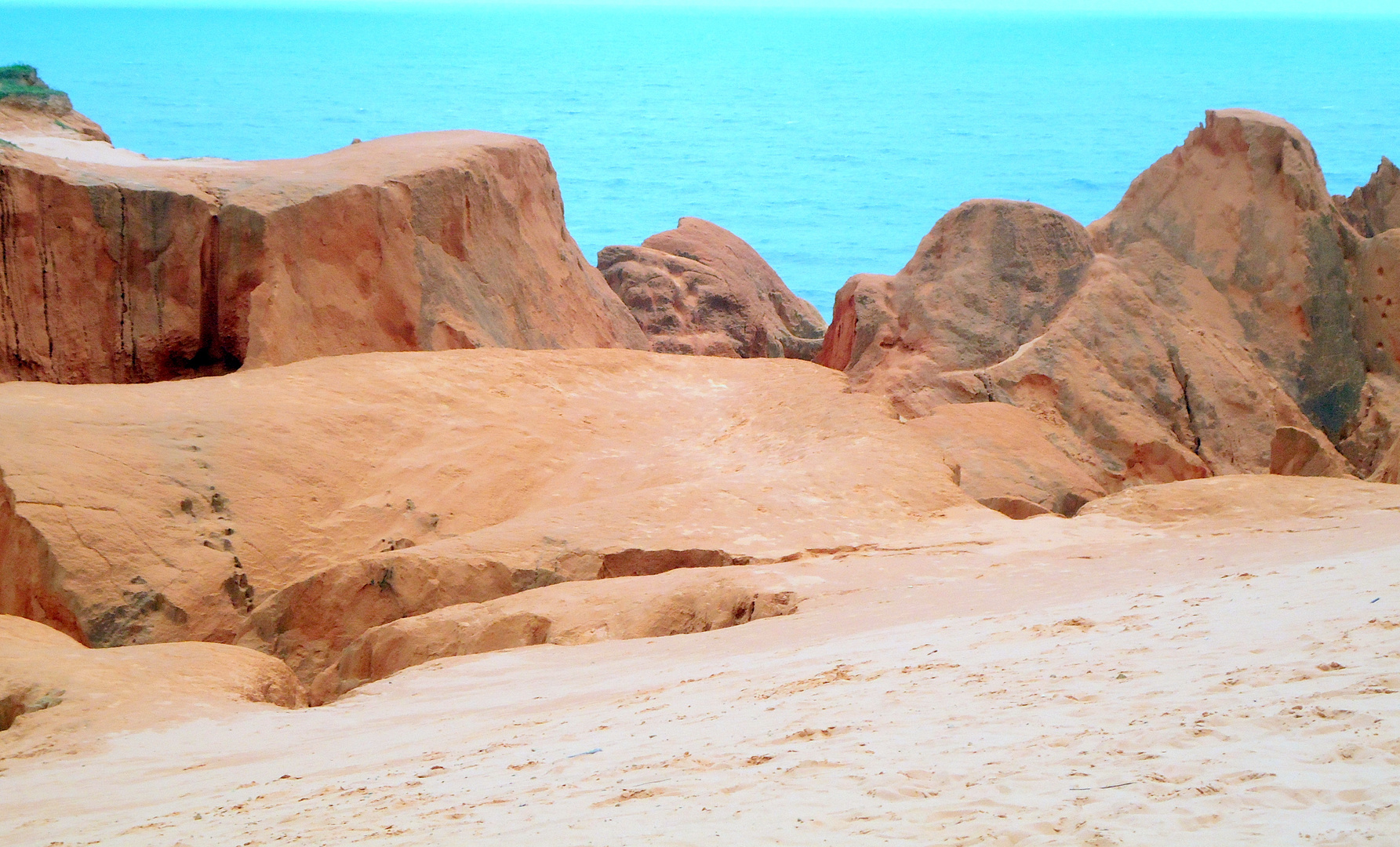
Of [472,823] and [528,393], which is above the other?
[528,393]

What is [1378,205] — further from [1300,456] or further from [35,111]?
[35,111]

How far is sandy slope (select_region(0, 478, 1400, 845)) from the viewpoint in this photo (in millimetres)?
2967

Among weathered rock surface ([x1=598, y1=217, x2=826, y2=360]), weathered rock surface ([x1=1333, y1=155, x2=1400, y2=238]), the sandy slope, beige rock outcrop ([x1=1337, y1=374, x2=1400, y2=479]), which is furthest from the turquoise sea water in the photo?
the sandy slope

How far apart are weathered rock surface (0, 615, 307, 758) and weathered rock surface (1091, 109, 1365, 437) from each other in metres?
8.26

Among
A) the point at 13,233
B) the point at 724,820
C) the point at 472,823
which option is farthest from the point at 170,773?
the point at 13,233

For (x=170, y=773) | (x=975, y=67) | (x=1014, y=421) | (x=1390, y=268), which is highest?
(x=975, y=67)

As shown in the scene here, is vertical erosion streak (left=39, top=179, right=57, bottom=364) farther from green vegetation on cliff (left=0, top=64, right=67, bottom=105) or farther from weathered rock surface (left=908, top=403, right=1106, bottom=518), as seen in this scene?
weathered rock surface (left=908, top=403, right=1106, bottom=518)

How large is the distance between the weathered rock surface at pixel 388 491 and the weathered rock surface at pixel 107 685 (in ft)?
1.63

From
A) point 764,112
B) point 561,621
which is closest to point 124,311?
point 561,621

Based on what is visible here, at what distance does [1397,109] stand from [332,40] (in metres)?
57.2

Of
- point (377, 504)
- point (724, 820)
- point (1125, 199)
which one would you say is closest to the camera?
point (724, 820)

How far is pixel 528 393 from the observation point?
8.54 metres

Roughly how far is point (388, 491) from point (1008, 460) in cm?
406

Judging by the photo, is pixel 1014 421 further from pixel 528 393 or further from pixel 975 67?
pixel 975 67
